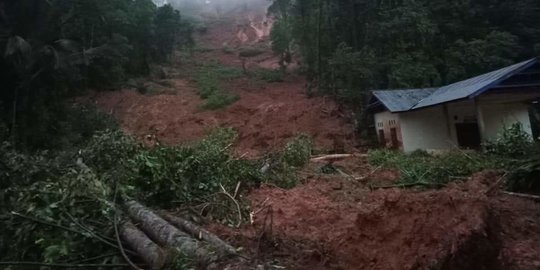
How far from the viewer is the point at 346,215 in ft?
18.5

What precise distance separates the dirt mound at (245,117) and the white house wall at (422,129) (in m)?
2.42

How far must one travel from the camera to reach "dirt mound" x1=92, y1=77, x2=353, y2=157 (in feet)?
58.9

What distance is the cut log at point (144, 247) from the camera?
3.47 meters

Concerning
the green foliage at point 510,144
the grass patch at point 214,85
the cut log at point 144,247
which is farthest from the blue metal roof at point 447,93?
the grass patch at point 214,85

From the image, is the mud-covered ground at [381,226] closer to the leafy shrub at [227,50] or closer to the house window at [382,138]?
the house window at [382,138]

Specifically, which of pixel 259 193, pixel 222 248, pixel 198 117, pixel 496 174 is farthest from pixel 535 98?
pixel 198 117

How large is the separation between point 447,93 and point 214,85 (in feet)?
52.2

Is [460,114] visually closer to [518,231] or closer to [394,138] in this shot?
[394,138]

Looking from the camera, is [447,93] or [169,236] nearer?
[169,236]

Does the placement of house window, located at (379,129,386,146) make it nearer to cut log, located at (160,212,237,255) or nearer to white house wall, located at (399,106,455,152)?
white house wall, located at (399,106,455,152)

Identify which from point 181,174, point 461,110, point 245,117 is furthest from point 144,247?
point 245,117

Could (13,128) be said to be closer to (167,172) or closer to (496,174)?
(167,172)

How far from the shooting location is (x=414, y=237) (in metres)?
3.82

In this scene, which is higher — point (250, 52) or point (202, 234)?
point (250, 52)
